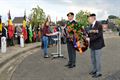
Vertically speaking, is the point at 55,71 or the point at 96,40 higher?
the point at 96,40

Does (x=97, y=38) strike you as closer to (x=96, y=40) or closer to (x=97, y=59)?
(x=96, y=40)

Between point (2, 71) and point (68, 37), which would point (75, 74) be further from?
point (2, 71)

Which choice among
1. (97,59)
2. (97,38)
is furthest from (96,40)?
(97,59)

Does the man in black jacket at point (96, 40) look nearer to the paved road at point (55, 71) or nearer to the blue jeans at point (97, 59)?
the blue jeans at point (97, 59)

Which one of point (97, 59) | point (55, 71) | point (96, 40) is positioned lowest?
point (55, 71)

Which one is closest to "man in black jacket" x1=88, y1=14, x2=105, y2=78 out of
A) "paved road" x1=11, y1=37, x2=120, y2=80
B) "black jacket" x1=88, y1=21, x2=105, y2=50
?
"black jacket" x1=88, y1=21, x2=105, y2=50

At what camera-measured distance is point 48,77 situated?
507 inches

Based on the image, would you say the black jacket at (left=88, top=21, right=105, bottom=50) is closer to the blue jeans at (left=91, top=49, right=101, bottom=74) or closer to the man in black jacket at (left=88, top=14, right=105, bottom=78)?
the man in black jacket at (left=88, top=14, right=105, bottom=78)

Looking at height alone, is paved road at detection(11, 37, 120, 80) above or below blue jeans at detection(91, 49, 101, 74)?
below

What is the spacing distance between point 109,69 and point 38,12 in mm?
52995

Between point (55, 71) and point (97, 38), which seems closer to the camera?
point (97, 38)

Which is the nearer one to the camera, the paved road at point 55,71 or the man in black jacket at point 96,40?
the man in black jacket at point 96,40

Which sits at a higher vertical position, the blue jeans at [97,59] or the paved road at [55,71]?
the blue jeans at [97,59]

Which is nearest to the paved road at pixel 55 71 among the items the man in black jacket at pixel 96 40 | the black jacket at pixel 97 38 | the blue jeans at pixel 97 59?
the blue jeans at pixel 97 59
